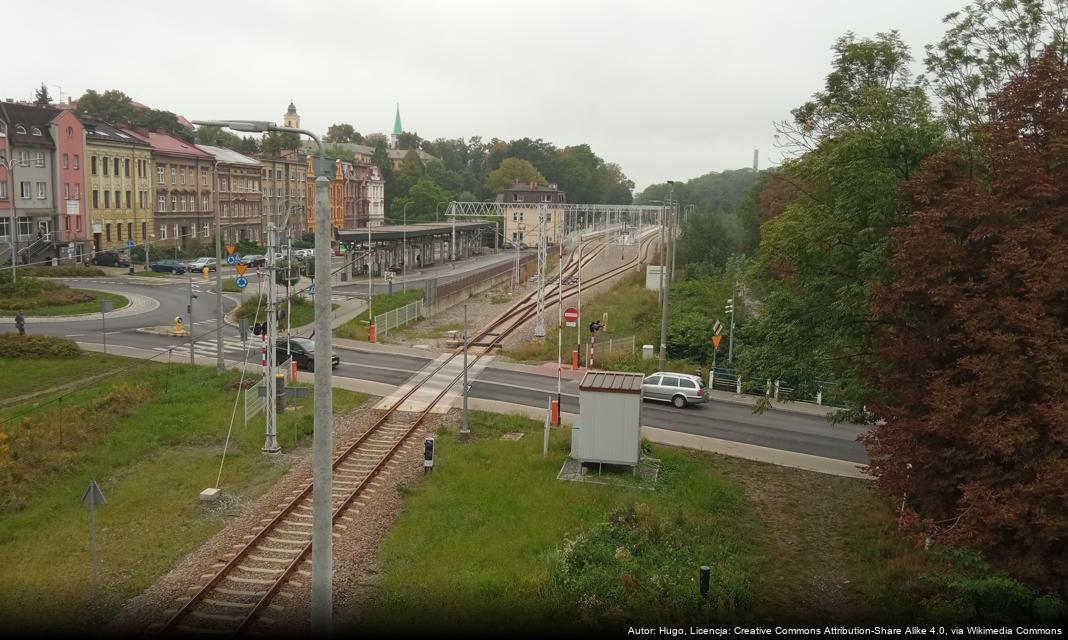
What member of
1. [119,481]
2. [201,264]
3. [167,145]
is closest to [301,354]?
[119,481]

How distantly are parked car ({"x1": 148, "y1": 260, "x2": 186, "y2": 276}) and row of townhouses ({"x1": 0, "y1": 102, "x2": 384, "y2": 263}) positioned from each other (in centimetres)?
310

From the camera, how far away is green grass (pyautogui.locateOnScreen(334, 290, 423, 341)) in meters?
43.4

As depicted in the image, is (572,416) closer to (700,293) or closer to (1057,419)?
(1057,419)

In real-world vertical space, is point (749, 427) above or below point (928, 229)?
below

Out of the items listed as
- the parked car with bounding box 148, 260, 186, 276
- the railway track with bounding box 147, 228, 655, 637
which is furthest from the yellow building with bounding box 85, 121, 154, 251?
the railway track with bounding box 147, 228, 655, 637

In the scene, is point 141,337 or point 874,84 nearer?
point 874,84

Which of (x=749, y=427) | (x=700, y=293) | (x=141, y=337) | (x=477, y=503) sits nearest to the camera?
(x=477, y=503)

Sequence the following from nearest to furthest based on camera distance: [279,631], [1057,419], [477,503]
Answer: [1057,419], [279,631], [477,503]

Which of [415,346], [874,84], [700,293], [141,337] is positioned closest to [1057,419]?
[874,84]

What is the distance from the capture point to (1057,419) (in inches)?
439

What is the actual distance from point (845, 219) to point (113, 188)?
6683 cm

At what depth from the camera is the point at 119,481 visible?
20547mm

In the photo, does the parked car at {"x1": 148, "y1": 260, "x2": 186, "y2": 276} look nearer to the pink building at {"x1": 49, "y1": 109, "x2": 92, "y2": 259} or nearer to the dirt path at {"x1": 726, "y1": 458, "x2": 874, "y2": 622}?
the pink building at {"x1": 49, "y1": 109, "x2": 92, "y2": 259}

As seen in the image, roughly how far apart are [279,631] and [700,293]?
147ft
